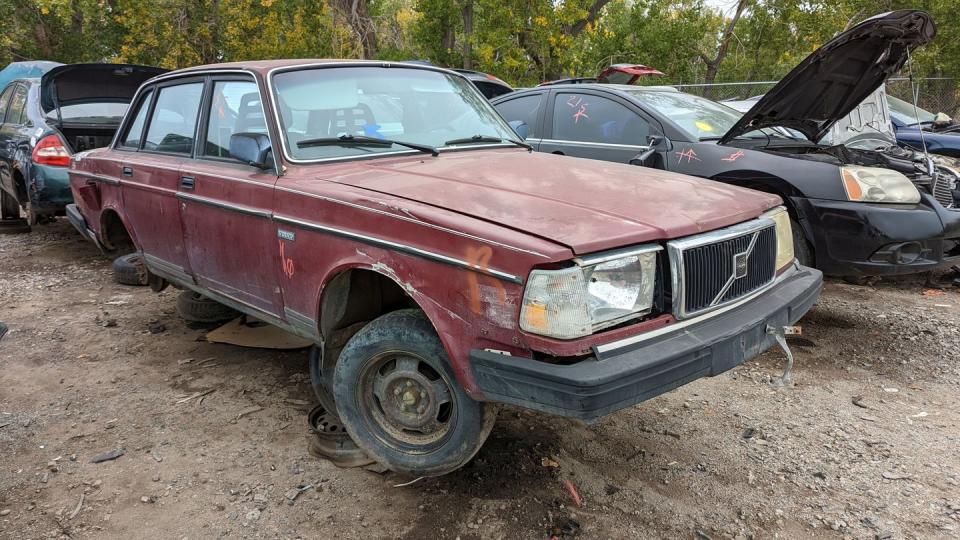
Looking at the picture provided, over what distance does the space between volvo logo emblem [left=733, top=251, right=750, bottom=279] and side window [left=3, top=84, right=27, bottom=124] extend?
7925mm

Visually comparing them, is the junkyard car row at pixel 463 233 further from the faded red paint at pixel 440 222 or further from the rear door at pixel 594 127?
the rear door at pixel 594 127

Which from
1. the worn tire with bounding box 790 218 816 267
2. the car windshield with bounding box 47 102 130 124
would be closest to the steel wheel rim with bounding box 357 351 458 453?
the worn tire with bounding box 790 218 816 267

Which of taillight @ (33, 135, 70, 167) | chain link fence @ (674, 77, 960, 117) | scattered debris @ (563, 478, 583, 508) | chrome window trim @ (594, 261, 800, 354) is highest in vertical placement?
chain link fence @ (674, 77, 960, 117)

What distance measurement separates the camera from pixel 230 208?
3291mm

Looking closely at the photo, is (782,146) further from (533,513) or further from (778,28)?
(778,28)

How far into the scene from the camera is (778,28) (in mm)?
17281

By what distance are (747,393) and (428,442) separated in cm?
209

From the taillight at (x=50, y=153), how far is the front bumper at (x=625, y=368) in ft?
20.1

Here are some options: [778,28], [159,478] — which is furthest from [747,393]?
[778,28]

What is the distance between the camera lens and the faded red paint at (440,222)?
2.21 meters

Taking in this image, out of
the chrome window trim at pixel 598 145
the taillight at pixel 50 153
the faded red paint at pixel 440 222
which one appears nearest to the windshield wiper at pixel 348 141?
the faded red paint at pixel 440 222

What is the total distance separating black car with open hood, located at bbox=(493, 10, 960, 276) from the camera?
14.0ft

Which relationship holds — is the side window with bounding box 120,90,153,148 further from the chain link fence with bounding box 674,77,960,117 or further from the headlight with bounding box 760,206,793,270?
the chain link fence with bounding box 674,77,960,117

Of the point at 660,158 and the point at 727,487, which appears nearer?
the point at 727,487
